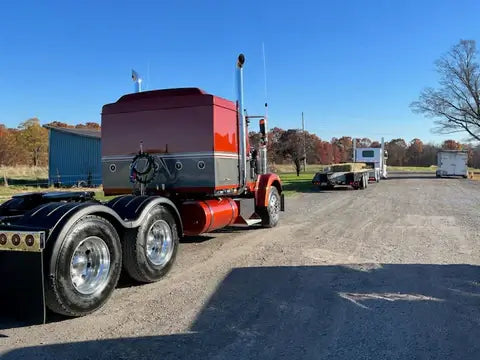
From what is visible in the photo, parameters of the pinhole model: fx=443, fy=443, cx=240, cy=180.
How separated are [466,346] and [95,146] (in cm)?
3213

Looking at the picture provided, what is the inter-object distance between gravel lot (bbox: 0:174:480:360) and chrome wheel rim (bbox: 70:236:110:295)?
35 cm

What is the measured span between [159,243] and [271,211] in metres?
4.92

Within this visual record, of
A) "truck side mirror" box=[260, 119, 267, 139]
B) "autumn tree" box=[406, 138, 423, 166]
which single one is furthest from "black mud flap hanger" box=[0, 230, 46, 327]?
"autumn tree" box=[406, 138, 423, 166]

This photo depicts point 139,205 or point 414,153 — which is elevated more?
point 414,153

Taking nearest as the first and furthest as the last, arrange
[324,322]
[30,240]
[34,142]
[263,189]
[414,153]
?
[30,240]
[324,322]
[263,189]
[34,142]
[414,153]

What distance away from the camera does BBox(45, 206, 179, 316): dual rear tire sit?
457cm

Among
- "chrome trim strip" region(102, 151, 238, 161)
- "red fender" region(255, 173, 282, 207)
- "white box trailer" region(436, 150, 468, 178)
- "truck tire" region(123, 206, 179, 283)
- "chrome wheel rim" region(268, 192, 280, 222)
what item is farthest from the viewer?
"white box trailer" region(436, 150, 468, 178)

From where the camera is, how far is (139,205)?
244 inches

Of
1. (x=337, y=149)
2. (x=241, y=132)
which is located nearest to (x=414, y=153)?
(x=337, y=149)

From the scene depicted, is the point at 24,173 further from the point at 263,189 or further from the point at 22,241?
the point at 22,241

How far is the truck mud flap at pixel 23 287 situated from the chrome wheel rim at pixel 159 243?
1961 mm

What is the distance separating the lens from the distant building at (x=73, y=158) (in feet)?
108

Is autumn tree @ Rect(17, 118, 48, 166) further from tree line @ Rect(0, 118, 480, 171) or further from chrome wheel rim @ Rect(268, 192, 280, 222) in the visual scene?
chrome wheel rim @ Rect(268, 192, 280, 222)

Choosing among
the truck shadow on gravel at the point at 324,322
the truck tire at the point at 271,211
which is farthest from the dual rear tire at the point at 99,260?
the truck tire at the point at 271,211
